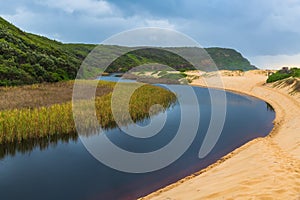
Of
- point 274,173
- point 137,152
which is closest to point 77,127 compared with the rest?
point 137,152

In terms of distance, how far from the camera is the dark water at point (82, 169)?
11102 millimetres

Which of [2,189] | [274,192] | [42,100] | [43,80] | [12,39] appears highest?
[12,39]

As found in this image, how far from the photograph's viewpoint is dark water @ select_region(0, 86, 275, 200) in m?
11.1

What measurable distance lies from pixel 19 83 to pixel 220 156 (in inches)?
1391

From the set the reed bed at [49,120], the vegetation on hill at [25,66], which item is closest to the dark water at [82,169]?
the reed bed at [49,120]

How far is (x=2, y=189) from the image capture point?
1104 cm

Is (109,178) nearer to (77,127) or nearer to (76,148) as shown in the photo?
(76,148)

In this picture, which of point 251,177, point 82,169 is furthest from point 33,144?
point 251,177

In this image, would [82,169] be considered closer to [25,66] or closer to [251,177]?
[251,177]

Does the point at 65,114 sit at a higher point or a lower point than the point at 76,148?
higher

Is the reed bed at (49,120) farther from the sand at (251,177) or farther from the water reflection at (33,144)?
the sand at (251,177)

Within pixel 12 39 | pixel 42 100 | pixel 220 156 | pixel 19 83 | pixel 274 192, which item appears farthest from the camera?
pixel 12 39

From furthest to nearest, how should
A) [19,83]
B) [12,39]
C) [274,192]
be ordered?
[12,39]
[19,83]
[274,192]

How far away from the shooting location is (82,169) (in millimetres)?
13414
